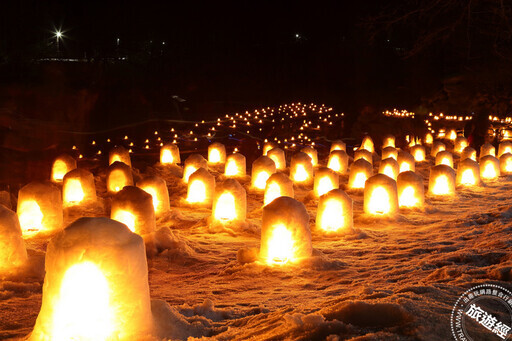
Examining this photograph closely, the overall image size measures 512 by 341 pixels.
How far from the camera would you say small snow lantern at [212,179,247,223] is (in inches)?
371

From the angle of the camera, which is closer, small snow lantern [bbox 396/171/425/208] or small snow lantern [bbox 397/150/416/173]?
small snow lantern [bbox 396/171/425/208]

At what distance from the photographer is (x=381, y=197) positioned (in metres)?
9.98

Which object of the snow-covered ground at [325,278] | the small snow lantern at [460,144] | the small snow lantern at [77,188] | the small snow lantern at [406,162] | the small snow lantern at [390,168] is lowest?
the snow-covered ground at [325,278]

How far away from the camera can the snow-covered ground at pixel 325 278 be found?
12.5ft

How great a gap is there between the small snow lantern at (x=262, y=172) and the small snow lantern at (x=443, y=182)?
3.83 m

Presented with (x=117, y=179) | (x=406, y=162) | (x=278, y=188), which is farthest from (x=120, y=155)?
(x=406, y=162)

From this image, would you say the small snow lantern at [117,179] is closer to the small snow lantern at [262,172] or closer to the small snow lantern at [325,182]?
the small snow lantern at [262,172]

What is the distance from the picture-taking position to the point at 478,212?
10.1 metres

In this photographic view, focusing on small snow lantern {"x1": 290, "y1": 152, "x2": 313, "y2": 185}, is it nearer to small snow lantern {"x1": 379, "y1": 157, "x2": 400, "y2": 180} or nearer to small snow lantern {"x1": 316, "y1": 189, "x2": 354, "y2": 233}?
small snow lantern {"x1": 379, "y1": 157, "x2": 400, "y2": 180}

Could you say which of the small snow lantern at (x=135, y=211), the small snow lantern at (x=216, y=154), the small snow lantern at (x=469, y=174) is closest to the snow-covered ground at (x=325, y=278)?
the small snow lantern at (x=135, y=211)

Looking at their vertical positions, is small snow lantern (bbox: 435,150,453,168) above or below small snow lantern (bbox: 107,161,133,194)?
above

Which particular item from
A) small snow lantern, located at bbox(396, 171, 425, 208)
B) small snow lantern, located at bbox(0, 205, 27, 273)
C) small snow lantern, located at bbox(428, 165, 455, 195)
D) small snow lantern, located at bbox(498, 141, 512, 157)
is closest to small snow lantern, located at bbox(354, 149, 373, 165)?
small snow lantern, located at bbox(428, 165, 455, 195)

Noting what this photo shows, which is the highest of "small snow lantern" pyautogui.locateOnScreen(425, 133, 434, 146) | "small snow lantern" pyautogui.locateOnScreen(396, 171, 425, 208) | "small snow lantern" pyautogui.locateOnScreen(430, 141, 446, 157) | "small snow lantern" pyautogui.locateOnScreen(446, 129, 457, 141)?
"small snow lantern" pyautogui.locateOnScreen(446, 129, 457, 141)

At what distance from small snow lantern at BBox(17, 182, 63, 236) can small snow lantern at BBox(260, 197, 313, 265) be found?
13.1ft
